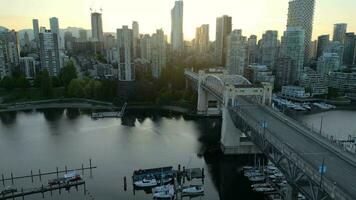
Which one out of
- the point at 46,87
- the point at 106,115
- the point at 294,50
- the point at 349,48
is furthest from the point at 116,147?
the point at 349,48

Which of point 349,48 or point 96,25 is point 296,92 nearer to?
point 349,48

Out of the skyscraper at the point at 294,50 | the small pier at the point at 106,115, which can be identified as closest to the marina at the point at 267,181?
the small pier at the point at 106,115

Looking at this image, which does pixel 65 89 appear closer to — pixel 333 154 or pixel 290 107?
pixel 290 107

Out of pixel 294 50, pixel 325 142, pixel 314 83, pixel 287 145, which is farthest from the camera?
pixel 294 50

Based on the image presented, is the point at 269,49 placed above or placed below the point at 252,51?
above

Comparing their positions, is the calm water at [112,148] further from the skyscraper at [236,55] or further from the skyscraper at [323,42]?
the skyscraper at [323,42]

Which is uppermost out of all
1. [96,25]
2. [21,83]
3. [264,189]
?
[96,25]

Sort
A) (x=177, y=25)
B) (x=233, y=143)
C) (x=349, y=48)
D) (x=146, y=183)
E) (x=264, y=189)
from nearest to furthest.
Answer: (x=264, y=189) < (x=146, y=183) < (x=233, y=143) < (x=349, y=48) < (x=177, y=25)

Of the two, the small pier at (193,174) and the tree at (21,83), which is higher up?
the tree at (21,83)
